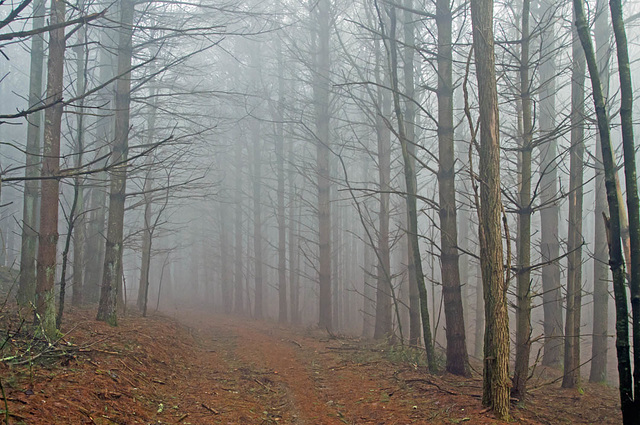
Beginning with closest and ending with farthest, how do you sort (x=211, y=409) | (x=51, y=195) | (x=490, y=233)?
1. (x=490, y=233)
2. (x=211, y=409)
3. (x=51, y=195)

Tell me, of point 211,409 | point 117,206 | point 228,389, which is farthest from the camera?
point 117,206

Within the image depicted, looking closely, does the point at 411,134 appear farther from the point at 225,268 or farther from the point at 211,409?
the point at 225,268

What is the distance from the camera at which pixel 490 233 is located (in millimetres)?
5016

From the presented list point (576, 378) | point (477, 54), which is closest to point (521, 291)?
point (477, 54)

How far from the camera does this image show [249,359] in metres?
9.34

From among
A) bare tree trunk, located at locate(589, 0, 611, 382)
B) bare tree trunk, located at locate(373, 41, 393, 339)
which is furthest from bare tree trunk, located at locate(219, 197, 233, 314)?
bare tree trunk, located at locate(589, 0, 611, 382)

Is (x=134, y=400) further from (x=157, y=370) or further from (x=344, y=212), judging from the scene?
(x=344, y=212)

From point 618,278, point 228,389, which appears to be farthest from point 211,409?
point 618,278

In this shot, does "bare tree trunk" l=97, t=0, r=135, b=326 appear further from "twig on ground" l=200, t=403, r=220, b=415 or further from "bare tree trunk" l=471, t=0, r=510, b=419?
"bare tree trunk" l=471, t=0, r=510, b=419

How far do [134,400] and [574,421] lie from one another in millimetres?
5048

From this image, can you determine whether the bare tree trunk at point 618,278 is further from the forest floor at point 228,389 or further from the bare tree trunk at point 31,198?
the bare tree trunk at point 31,198

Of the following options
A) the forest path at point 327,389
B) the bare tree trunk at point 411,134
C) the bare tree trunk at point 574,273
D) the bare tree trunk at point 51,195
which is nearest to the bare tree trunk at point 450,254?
the forest path at point 327,389

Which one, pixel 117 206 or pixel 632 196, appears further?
pixel 117 206

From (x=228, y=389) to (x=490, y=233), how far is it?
166 inches
